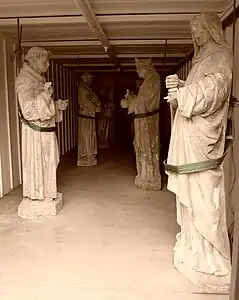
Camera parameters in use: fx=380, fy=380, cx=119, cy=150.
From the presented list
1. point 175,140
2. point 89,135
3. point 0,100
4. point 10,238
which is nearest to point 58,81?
point 89,135

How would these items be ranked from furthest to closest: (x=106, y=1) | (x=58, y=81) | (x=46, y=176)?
(x=58, y=81) → (x=46, y=176) → (x=106, y=1)

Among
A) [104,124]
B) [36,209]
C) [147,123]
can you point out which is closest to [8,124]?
[36,209]

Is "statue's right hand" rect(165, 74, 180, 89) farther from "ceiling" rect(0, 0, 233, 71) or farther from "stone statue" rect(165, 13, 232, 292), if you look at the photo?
"ceiling" rect(0, 0, 233, 71)

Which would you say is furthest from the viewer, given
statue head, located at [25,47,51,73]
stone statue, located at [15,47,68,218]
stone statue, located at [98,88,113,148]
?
stone statue, located at [98,88,113,148]

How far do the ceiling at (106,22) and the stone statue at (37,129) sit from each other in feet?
1.43

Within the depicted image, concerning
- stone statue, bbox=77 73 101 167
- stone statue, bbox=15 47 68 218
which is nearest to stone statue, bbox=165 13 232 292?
stone statue, bbox=15 47 68 218

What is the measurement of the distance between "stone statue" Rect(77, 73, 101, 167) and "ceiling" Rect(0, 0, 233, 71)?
0.79m

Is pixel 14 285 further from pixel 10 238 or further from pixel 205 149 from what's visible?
pixel 205 149

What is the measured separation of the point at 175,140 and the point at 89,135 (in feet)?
A: 14.5

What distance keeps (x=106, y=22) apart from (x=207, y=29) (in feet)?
6.07

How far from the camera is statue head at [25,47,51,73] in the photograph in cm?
384

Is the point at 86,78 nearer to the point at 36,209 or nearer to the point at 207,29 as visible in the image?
the point at 36,209

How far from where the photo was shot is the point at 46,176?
3945 millimetres

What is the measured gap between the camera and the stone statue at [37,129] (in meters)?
3.72
